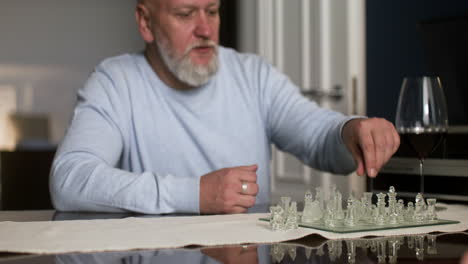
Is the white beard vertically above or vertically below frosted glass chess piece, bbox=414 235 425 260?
above

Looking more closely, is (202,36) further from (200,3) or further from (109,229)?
(109,229)

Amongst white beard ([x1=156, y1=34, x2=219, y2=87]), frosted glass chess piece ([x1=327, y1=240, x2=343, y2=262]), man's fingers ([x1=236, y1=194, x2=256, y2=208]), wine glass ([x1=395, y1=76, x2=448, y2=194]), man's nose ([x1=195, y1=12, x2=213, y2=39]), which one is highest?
man's nose ([x1=195, y1=12, x2=213, y2=39])

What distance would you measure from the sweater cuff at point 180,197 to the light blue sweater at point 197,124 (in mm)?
321

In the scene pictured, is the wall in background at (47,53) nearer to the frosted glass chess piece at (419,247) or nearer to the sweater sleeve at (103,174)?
the sweater sleeve at (103,174)

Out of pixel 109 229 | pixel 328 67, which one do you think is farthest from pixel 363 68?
pixel 109 229

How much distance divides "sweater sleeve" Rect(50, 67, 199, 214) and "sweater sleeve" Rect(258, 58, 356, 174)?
1.59 ft

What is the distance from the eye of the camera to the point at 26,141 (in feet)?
21.3

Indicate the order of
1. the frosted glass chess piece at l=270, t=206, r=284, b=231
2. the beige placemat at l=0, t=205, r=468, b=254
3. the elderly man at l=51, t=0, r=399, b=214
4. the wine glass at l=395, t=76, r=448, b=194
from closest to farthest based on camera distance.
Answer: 1. the beige placemat at l=0, t=205, r=468, b=254
2. the frosted glass chess piece at l=270, t=206, r=284, b=231
3. the wine glass at l=395, t=76, r=448, b=194
4. the elderly man at l=51, t=0, r=399, b=214

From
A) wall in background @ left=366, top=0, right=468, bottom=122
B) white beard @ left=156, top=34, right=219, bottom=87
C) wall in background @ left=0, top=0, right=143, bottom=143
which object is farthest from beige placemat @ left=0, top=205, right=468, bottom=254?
wall in background @ left=0, top=0, right=143, bottom=143

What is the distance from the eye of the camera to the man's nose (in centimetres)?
202

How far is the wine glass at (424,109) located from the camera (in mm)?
1301

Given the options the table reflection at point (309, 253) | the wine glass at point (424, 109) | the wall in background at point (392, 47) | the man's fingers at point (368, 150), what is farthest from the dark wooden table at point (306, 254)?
the wall in background at point (392, 47)

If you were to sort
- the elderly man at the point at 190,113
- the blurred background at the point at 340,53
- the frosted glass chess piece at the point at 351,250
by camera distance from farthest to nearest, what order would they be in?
the blurred background at the point at 340,53, the elderly man at the point at 190,113, the frosted glass chess piece at the point at 351,250

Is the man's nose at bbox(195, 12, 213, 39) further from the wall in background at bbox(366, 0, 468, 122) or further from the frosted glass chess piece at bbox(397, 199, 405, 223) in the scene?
the wall in background at bbox(366, 0, 468, 122)
